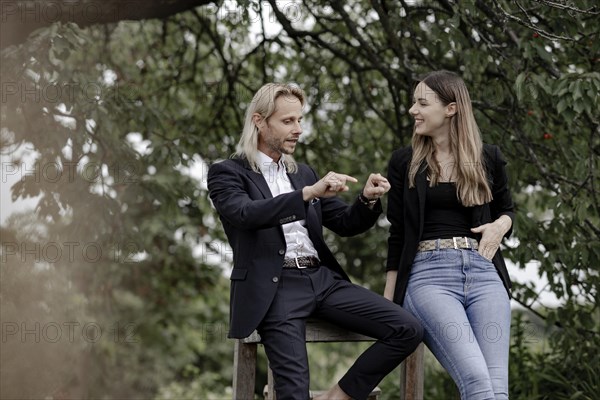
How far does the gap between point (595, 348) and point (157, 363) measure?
6.47 m

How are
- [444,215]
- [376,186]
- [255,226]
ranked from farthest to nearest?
[444,215]
[376,186]
[255,226]

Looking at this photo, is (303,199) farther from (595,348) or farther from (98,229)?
(98,229)

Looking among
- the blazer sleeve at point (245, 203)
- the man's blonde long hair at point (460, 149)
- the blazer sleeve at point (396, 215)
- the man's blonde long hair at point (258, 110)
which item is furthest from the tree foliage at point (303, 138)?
the blazer sleeve at point (245, 203)

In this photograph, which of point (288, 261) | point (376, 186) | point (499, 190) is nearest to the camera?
point (376, 186)

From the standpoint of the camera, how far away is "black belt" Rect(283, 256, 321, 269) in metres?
3.76

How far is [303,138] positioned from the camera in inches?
311

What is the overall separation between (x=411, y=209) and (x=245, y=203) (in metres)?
0.78

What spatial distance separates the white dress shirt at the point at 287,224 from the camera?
12.5 feet

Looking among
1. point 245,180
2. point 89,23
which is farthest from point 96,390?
point 245,180

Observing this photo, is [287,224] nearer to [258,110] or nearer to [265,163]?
[265,163]

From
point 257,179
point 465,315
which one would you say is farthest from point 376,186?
point 465,315

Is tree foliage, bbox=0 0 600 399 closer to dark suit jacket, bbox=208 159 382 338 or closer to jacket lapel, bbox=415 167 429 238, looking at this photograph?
jacket lapel, bbox=415 167 429 238

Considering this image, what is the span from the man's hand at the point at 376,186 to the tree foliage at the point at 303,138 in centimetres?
133

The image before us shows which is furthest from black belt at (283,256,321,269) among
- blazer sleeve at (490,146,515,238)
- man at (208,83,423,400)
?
blazer sleeve at (490,146,515,238)
